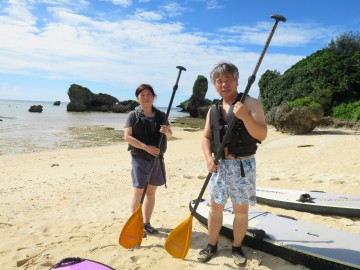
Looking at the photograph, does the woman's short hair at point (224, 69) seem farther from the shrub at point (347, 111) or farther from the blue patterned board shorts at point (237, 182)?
the shrub at point (347, 111)

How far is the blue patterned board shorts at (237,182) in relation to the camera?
287cm

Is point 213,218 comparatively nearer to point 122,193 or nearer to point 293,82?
point 122,193

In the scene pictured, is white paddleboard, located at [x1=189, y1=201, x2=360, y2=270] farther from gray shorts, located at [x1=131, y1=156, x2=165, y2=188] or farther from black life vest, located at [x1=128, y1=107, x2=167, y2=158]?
black life vest, located at [x1=128, y1=107, x2=167, y2=158]

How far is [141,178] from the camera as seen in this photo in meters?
3.76

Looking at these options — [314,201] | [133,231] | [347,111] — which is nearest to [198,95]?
[347,111]

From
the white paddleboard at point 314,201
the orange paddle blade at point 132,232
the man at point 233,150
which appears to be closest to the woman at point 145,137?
the orange paddle blade at point 132,232

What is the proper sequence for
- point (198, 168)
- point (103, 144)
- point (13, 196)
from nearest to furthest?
point (13, 196), point (198, 168), point (103, 144)

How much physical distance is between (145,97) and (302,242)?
2.43 meters

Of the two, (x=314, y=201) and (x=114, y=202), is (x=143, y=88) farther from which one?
(x=314, y=201)

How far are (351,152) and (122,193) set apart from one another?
7053mm

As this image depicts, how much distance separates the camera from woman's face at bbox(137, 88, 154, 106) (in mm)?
3648

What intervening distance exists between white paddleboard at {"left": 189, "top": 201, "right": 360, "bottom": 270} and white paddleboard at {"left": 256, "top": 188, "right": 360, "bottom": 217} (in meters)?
0.91

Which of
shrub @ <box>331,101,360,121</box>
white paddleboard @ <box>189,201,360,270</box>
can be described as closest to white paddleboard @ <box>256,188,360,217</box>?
white paddleboard @ <box>189,201,360,270</box>

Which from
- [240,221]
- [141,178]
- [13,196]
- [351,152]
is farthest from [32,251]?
[351,152]
